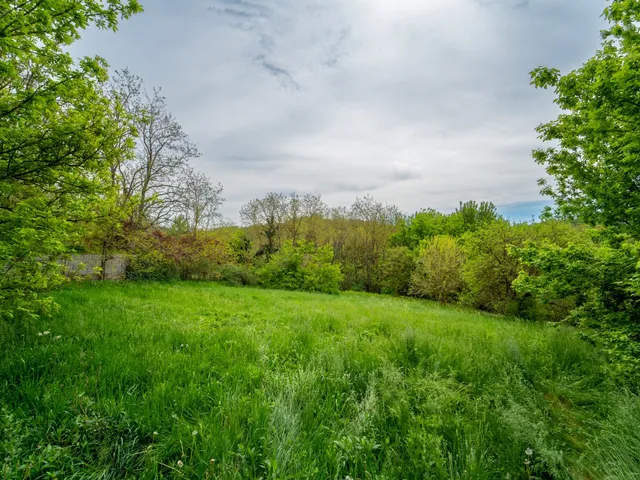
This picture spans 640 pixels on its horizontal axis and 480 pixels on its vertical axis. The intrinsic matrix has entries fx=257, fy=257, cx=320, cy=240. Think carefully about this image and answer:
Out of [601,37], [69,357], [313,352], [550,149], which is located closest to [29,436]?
[69,357]

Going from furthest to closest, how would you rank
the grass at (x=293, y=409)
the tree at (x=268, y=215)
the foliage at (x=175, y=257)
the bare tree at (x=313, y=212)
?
the bare tree at (x=313, y=212)
the tree at (x=268, y=215)
the foliage at (x=175, y=257)
the grass at (x=293, y=409)

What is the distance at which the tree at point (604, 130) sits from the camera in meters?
3.50

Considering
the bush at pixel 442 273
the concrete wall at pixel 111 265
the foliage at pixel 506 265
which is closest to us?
the concrete wall at pixel 111 265

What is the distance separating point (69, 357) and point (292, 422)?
3.13 m

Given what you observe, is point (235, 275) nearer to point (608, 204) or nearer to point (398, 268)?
point (398, 268)

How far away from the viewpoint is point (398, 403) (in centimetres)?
307

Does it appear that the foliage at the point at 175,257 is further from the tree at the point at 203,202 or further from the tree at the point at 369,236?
the tree at the point at 369,236

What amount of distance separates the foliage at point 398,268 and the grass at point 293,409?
74.2ft

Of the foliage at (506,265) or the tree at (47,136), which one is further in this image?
the foliage at (506,265)

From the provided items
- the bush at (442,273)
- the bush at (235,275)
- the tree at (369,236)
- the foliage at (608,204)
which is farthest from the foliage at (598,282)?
the tree at (369,236)

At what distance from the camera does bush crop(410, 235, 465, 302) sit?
19.3 metres

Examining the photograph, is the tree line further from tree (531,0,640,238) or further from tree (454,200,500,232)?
tree (454,200,500,232)

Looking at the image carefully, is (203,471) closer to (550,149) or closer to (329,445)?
(329,445)

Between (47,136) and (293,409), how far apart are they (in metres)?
5.00
